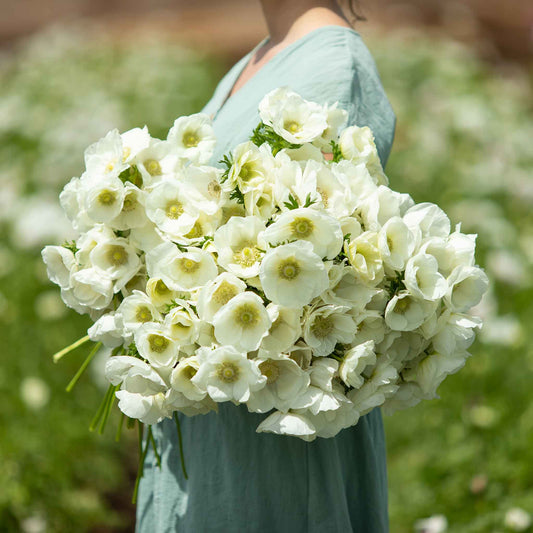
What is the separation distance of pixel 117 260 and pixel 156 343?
16cm

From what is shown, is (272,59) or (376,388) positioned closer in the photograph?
(376,388)

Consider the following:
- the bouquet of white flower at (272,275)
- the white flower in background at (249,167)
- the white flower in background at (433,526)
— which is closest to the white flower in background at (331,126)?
the bouquet of white flower at (272,275)

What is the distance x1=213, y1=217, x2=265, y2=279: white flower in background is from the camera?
1.01 m

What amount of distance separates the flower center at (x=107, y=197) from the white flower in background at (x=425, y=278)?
0.46 m

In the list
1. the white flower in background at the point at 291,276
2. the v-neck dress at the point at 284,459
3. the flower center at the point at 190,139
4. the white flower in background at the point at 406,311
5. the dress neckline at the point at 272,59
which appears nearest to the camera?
the white flower in background at the point at 291,276

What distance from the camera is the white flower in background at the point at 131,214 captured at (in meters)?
1.10

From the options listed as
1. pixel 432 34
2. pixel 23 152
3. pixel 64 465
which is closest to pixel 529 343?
pixel 64 465

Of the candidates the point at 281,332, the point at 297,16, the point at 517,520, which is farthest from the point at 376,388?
the point at 517,520

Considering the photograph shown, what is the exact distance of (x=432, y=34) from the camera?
864 centimetres

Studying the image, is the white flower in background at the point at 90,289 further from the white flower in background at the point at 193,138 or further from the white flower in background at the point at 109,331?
the white flower in background at the point at 193,138

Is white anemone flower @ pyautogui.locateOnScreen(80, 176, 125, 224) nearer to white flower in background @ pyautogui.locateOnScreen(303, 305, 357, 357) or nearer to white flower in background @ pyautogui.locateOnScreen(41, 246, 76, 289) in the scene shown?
white flower in background @ pyautogui.locateOnScreen(41, 246, 76, 289)

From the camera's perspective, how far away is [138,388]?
107 cm

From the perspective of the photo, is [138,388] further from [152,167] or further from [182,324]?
[152,167]

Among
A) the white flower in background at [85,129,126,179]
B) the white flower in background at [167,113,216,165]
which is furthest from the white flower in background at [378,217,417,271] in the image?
the white flower in background at [85,129,126,179]
